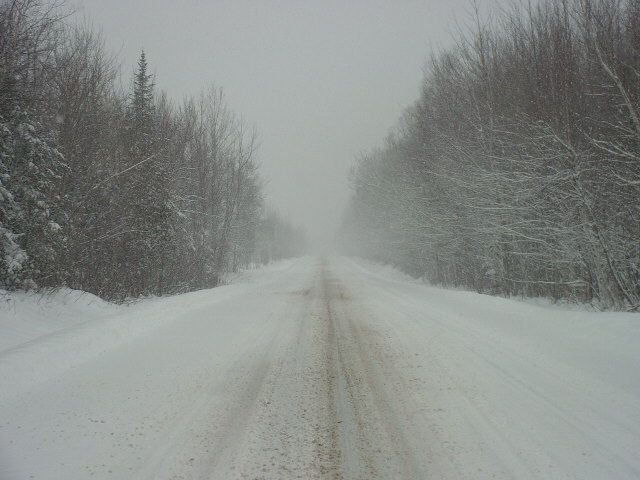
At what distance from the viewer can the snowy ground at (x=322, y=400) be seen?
2.64 m

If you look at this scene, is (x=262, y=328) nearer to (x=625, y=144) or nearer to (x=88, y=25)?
(x=625, y=144)

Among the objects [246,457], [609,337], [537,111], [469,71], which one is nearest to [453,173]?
[469,71]

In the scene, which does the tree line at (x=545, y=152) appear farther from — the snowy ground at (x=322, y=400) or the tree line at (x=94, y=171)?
the tree line at (x=94, y=171)

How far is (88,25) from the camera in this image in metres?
12.2

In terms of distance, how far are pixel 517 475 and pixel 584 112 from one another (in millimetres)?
10195

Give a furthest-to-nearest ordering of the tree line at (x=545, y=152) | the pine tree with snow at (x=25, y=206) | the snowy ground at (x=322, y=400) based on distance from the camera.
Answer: the tree line at (x=545, y=152) → the pine tree with snow at (x=25, y=206) → the snowy ground at (x=322, y=400)

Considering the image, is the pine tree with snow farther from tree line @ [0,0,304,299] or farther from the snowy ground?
the snowy ground

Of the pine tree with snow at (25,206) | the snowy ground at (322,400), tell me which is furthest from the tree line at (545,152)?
the pine tree with snow at (25,206)

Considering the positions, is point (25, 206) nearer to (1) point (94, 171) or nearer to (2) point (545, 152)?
(1) point (94, 171)

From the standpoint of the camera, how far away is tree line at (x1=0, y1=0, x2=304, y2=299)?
8.01 m

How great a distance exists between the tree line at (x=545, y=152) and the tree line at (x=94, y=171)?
12.2m

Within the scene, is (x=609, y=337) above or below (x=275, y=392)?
above

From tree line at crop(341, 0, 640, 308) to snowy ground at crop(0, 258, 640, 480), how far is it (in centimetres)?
377

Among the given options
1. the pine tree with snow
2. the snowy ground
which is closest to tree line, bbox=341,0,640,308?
the snowy ground
